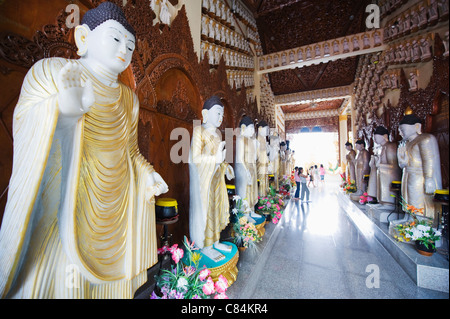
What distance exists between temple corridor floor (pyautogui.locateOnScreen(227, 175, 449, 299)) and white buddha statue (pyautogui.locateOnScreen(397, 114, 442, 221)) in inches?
44.7

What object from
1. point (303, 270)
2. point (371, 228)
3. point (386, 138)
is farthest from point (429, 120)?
point (303, 270)

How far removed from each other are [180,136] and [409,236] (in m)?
4.01

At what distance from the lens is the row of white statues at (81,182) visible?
38.4 inches

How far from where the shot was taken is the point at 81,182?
3.97 feet

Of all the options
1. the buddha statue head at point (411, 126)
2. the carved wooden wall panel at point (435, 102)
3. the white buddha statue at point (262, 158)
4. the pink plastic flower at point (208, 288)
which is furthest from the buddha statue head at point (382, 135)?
the pink plastic flower at point (208, 288)

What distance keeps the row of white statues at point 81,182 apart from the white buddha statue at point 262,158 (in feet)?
11.2

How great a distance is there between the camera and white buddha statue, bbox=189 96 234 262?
232 centimetres

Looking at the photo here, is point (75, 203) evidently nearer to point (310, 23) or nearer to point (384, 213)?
point (384, 213)

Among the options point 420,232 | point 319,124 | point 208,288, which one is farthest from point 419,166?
point 319,124

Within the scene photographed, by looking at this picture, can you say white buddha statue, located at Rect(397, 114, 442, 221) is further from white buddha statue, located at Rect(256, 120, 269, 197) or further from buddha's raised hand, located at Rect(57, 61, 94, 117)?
buddha's raised hand, located at Rect(57, 61, 94, 117)

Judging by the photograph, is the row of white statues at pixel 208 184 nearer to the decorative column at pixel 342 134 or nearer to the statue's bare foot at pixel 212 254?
the statue's bare foot at pixel 212 254

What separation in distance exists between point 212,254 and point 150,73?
8.31 ft
